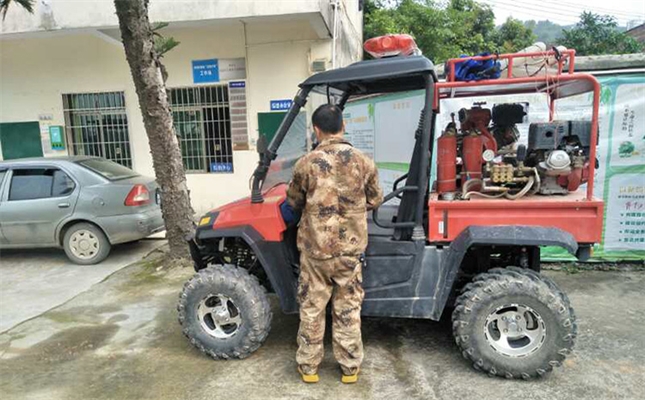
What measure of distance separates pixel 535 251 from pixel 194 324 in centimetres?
256

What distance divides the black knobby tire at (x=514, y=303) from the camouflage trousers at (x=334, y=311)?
0.68m

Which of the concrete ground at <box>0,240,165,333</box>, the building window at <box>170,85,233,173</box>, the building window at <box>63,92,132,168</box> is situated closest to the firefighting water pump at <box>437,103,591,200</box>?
the concrete ground at <box>0,240,165,333</box>

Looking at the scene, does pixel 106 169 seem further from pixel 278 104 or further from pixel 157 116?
pixel 278 104

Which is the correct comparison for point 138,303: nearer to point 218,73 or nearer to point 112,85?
point 218,73

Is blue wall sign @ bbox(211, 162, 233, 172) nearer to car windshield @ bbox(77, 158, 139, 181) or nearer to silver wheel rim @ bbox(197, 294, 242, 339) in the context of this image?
car windshield @ bbox(77, 158, 139, 181)

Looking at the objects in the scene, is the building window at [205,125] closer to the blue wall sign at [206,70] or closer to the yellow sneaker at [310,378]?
the blue wall sign at [206,70]

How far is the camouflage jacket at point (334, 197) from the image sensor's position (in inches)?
116

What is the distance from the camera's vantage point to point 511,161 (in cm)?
339

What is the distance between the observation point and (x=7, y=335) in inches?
161

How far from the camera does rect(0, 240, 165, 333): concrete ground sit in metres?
4.77

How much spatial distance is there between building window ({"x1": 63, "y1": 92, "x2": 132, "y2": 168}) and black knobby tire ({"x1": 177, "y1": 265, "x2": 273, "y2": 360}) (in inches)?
274

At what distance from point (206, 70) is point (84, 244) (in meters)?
4.19

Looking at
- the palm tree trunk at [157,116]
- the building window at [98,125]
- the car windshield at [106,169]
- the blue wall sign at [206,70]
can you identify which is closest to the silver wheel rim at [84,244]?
the car windshield at [106,169]

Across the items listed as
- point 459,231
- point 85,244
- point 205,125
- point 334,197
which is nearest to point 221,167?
point 205,125
